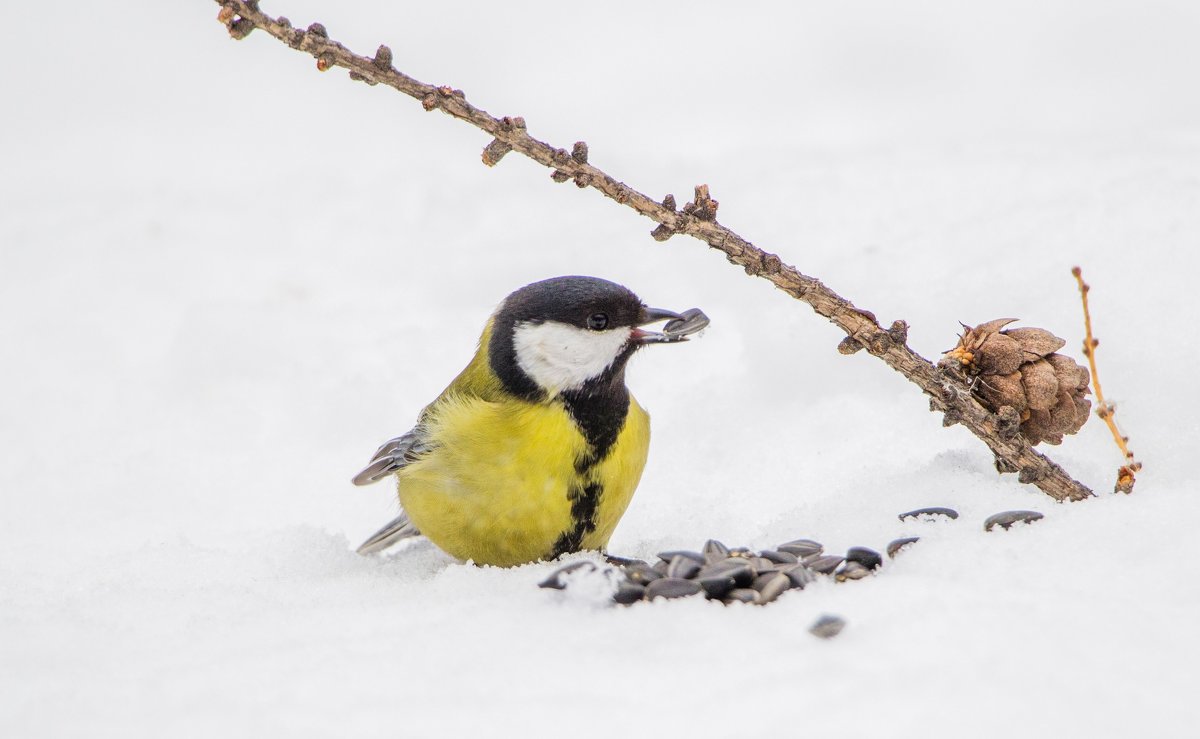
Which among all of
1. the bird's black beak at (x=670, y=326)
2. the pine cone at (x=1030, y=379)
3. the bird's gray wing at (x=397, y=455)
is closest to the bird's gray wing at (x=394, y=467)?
the bird's gray wing at (x=397, y=455)

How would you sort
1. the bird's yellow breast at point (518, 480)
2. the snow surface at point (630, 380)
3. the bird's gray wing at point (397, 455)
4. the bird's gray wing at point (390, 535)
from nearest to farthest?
the snow surface at point (630, 380) → the bird's yellow breast at point (518, 480) → the bird's gray wing at point (397, 455) → the bird's gray wing at point (390, 535)

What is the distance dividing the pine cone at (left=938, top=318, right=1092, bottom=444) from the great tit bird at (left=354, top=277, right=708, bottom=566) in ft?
2.42

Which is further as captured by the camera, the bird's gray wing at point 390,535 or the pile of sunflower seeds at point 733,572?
the bird's gray wing at point 390,535

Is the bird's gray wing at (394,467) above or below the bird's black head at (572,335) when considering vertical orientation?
below

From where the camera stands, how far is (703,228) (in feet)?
8.70

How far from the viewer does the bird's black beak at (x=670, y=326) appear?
3.06 m

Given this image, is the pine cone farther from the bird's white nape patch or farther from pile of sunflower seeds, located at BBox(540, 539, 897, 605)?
the bird's white nape patch

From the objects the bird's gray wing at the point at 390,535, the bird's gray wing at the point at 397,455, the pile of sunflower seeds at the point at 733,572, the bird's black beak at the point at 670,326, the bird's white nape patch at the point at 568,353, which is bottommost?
the bird's gray wing at the point at 390,535

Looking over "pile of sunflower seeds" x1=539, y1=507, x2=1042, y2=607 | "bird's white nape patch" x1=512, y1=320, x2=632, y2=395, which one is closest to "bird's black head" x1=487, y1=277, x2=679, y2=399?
"bird's white nape patch" x1=512, y1=320, x2=632, y2=395

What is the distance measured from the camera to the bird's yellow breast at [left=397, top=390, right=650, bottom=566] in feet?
9.73

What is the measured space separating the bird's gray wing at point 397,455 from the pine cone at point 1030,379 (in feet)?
4.75

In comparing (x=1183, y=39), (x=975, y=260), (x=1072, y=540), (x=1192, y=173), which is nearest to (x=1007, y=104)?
(x=1183, y=39)

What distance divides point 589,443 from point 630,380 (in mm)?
1705

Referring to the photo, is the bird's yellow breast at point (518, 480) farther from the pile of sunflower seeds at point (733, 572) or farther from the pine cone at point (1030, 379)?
the pine cone at point (1030, 379)
